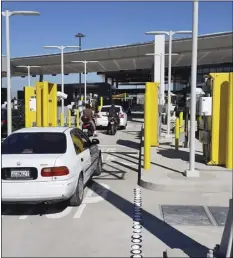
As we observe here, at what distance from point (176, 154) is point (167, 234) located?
7.55 metres

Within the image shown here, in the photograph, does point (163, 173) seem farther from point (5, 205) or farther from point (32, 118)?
point (32, 118)

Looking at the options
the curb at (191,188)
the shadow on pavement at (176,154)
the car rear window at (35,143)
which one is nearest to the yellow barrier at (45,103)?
the shadow on pavement at (176,154)

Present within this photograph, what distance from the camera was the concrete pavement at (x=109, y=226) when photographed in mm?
4895

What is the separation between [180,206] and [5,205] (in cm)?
319

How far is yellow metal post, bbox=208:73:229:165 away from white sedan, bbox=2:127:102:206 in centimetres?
447

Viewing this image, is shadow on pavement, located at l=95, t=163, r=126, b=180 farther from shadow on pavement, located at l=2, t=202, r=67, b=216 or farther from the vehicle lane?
shadow on pavement, located at l=2, t=202, r=67, b=216

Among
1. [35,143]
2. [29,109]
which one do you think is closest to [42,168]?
[35,143]

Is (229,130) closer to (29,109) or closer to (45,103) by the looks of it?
(45,103)

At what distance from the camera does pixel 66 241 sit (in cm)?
514

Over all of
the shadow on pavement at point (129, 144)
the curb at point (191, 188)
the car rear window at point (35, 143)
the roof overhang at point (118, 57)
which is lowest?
the curb at point (191, 188)

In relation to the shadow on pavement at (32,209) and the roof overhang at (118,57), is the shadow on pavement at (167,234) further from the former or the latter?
the roof overhang at (118,57)

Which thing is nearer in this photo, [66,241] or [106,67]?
[66,241]

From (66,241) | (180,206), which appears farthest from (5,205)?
(180,206)

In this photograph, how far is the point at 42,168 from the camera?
20.1 feet
